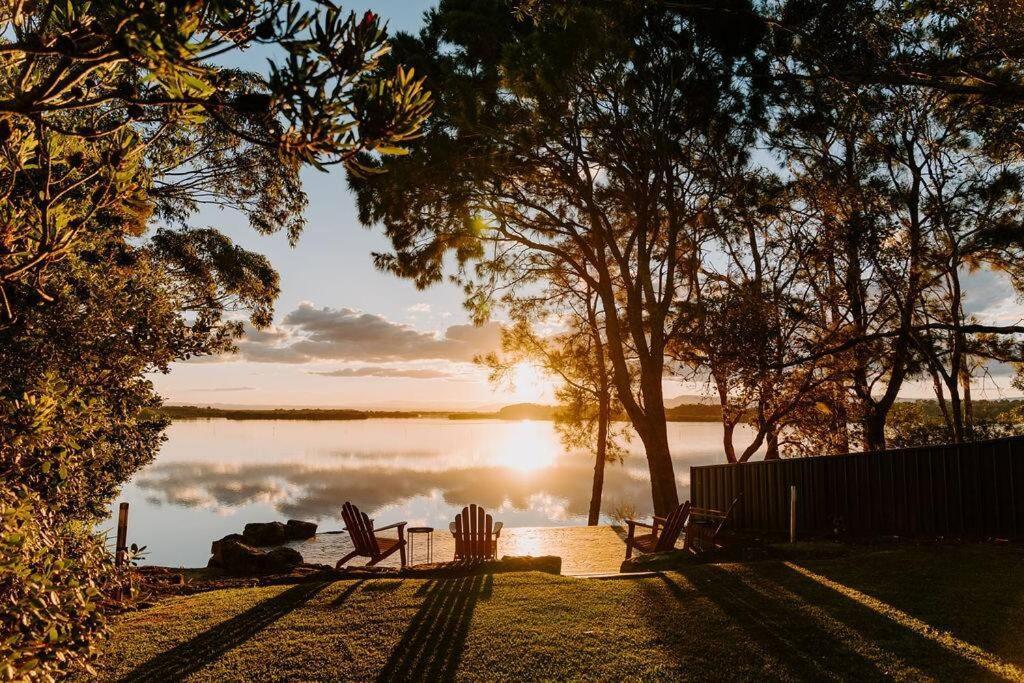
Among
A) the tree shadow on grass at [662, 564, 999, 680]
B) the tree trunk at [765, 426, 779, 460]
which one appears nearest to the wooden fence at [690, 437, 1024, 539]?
the tree shadow on grass at [662, 564, 999, 680]

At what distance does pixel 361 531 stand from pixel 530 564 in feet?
7.20

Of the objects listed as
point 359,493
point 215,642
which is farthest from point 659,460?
point 359,493

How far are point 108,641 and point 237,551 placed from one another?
572cm

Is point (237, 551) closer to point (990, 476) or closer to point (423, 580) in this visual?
point (423, 580)

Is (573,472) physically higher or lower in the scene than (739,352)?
lower

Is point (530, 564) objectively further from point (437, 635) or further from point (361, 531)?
point (437, 635)

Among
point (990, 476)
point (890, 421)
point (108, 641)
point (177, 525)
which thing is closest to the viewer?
point (108, 641)

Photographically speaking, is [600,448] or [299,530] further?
[600,448]

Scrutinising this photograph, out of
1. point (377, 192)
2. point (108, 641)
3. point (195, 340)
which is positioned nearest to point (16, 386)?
point (195, 340)

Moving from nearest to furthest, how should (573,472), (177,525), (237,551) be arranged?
(237,551)
(177,525)
(573,472)

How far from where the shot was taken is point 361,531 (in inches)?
307

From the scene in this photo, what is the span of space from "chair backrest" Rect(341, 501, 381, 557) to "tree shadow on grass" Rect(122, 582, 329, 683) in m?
1.54

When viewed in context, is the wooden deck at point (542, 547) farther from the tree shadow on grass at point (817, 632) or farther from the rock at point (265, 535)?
the tree shadow on grass at point (817, 632)

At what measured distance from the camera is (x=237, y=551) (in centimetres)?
1032
